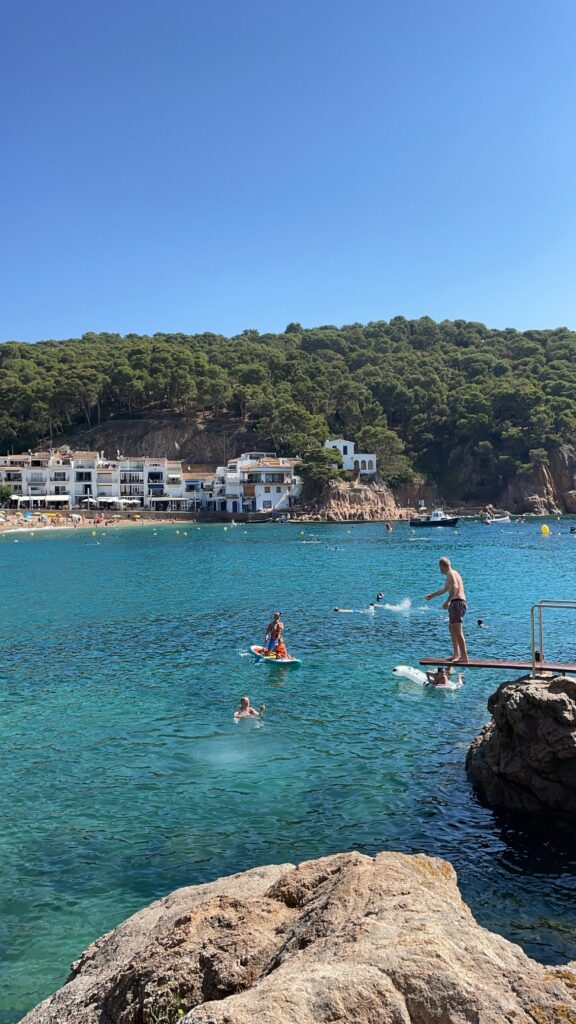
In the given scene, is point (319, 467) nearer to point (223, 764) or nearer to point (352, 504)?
point (352, 504)

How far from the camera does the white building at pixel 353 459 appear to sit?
4769 inches

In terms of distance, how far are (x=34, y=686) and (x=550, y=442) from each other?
11408 centimetres

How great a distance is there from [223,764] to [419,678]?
23.9ft

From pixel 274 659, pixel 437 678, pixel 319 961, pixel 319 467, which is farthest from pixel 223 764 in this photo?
pixel 319 467

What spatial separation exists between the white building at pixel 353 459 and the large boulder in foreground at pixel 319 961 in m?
116

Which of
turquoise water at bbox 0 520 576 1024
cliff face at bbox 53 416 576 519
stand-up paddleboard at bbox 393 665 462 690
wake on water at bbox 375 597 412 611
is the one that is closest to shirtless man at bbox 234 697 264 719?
turquoise water at bbox 0 520 576 1024

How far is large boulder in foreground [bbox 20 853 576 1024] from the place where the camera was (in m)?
3.41

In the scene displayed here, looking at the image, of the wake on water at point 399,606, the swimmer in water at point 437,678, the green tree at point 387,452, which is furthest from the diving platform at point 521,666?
the green tree at point 387,452

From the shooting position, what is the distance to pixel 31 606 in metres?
34.6

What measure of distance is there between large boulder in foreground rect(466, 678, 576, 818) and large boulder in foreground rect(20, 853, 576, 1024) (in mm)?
5715

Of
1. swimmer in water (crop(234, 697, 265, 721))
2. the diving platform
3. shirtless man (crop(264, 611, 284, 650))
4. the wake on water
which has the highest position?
the diving platform

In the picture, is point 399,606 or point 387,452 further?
point 387,452

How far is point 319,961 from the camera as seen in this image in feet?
12.5

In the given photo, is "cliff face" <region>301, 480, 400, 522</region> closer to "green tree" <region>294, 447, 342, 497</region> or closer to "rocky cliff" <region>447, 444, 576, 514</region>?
"green tree" <region>294, 447, 342, 497</region>
